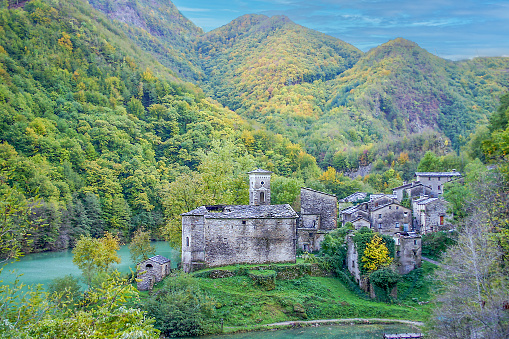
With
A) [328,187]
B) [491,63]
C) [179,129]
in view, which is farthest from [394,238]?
[491,63]

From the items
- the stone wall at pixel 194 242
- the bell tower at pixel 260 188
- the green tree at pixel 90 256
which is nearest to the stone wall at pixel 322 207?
the bell tower at pixel 260 188

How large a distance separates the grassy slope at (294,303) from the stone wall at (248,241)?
1839 millimetres

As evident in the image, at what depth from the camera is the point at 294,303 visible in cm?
2958

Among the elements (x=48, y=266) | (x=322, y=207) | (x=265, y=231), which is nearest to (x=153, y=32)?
(x=48, y=266)

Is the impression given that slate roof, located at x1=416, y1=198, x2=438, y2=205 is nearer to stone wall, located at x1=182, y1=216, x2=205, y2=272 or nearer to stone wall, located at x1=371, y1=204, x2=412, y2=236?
stone wall, located at x1=371, y1=204, x2=412, y2=236

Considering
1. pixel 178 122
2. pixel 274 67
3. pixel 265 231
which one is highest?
pixel 274 67

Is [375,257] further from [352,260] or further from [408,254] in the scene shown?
[408,254]

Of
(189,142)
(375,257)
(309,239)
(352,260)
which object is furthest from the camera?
(189,142)

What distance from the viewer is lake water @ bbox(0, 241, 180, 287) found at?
123 ft

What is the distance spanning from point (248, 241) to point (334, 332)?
8.66 metres

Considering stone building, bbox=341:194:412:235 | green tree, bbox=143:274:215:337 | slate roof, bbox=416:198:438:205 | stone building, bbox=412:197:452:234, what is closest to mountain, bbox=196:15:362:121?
slate roof, bbox=416:198:438:205

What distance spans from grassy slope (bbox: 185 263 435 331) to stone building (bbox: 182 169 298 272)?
74.8 inches

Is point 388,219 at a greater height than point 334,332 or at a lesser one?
greater

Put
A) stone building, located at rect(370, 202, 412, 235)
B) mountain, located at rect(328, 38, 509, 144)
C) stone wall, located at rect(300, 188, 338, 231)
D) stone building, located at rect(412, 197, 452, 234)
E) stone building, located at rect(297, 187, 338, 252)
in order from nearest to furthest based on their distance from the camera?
stone building, located at rect(412, 197, 452, 234), stone building, located at rect(297, 187, 338, 252), stone wall, located at rect(300, 188, 338, 231), stone building, located at rect(370, 202, 412, 235), mountain, located at rect(328, 38, 509, 144)
